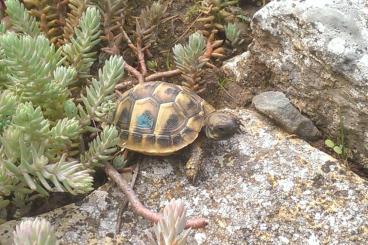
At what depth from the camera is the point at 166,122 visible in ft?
10.1

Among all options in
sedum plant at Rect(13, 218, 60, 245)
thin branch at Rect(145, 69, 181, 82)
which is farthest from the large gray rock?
sedum plant at Rect(13, 218, 60, 245)

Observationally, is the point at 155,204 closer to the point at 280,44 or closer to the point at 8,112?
the point at 8,112

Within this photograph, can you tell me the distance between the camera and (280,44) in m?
3.41

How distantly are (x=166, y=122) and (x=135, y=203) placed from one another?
1.58ft

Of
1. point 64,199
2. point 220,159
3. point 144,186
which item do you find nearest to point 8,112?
point 64,199

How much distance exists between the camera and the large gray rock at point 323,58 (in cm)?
305

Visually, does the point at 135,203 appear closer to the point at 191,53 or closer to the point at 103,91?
the point at 103,91

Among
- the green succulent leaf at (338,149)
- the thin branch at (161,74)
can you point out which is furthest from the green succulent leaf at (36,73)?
the green succulent leaf at (338,149)

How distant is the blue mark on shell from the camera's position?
3078mm

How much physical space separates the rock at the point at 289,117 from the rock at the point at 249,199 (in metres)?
0.07

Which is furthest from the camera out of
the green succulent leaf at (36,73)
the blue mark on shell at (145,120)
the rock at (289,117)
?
the rock at (289,117)

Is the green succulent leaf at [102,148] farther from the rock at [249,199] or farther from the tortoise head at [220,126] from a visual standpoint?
the tortoise head at [220,126]

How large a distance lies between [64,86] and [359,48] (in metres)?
1.56

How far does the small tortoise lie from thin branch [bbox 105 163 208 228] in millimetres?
169
